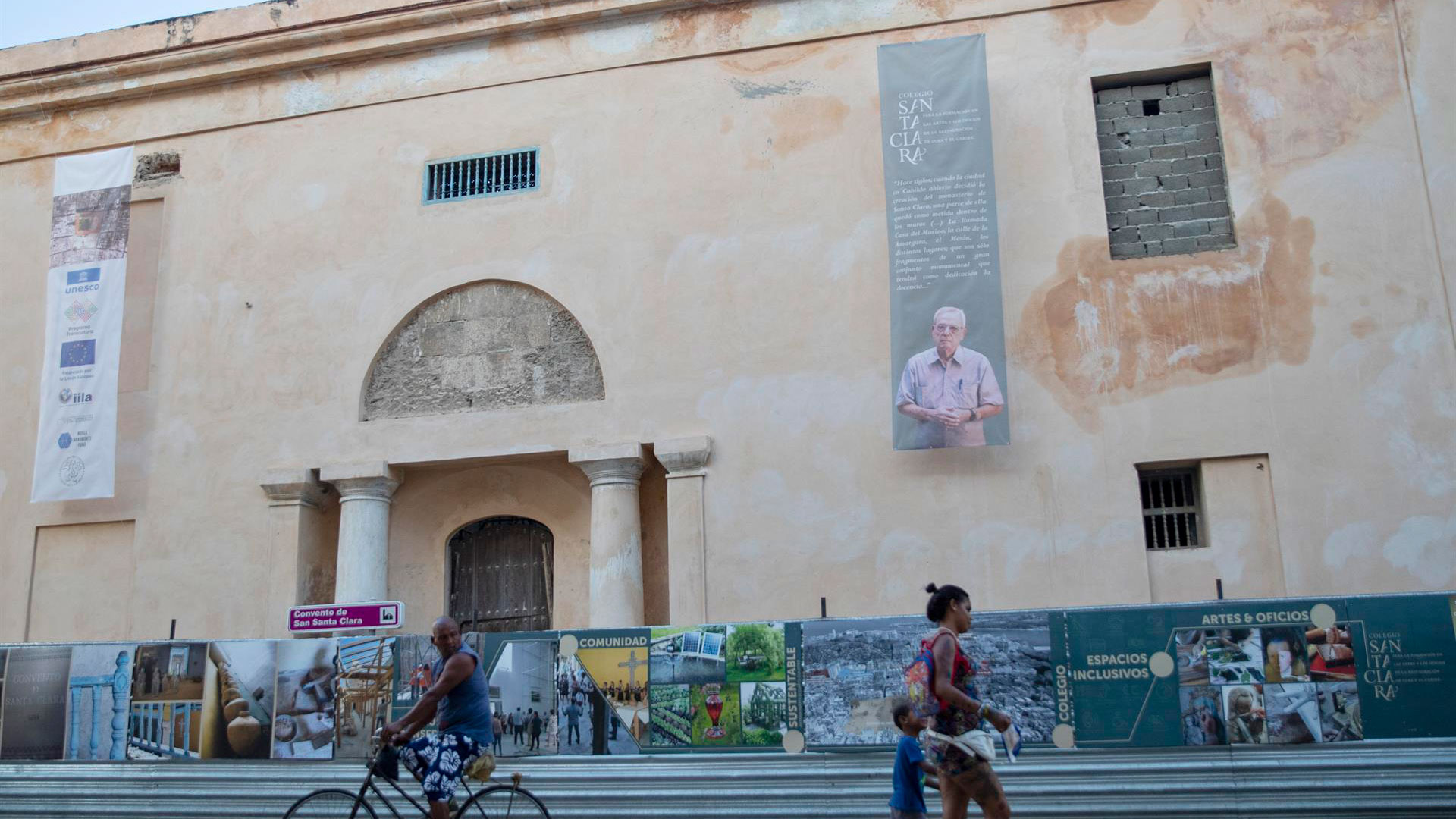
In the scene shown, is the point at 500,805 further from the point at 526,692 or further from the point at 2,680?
the point at 2,680

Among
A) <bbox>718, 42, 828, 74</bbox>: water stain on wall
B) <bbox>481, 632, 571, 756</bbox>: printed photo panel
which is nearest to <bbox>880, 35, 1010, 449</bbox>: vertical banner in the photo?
<bbox>718, 42, 828, 74</bbox>: water stain on wall

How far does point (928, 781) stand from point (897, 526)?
574 centimetres

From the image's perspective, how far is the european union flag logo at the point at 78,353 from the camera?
50.1ft

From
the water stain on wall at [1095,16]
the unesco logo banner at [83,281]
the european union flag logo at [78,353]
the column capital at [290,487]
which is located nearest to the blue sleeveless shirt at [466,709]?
the column capital at [290,487]

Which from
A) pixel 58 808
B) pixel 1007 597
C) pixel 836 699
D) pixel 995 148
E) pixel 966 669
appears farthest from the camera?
pixel 995 148

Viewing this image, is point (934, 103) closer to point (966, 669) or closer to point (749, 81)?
point (749, 81)

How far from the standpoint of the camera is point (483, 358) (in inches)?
572

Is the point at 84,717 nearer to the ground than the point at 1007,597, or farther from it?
nearer to the ground

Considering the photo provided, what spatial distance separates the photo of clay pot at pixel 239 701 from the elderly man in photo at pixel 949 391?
649cm

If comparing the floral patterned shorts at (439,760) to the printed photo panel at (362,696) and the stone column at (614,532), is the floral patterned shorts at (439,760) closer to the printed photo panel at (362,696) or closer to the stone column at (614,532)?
the printed photo panel at (362,696)

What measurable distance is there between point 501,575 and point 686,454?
10.2 ft

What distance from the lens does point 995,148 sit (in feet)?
44.2

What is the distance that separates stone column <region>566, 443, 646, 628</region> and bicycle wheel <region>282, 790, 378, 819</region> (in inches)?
197

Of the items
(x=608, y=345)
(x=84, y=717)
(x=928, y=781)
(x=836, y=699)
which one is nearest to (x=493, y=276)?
(x=608, y=345)
